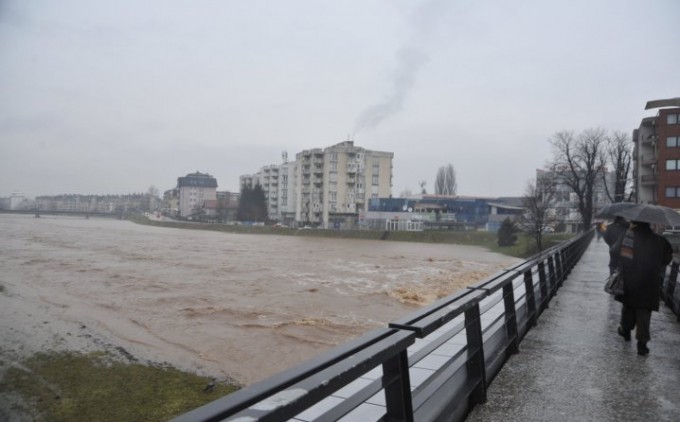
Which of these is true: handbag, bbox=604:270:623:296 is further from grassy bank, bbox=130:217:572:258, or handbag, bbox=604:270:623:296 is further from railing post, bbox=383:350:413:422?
grassy bank, bbox=130:217:572:258

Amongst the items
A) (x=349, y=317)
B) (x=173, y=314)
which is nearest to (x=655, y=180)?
(x=349, y=317)

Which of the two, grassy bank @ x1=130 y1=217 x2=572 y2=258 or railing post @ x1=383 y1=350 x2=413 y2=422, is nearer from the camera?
railing post @ x1=383 y1=350 x2=413 y2=422

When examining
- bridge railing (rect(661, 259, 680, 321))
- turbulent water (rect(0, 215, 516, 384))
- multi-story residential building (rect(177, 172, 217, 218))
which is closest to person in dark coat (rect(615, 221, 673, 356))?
bridge railing (rect(661, 259, 680, 321))

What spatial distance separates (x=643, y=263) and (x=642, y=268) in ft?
0.18

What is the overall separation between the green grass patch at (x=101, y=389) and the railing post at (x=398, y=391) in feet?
27.4

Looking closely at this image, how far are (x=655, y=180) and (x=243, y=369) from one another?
1765 inches

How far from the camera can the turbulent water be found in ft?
43.5

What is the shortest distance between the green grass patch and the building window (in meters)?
40.8

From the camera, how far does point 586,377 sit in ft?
14.2

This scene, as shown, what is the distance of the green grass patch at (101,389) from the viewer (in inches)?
378

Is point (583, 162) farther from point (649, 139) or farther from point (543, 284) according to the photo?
point (543, 284)

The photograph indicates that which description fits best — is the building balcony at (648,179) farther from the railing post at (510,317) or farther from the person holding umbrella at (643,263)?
the railing post at (510,317)

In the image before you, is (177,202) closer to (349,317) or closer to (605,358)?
(349,317)

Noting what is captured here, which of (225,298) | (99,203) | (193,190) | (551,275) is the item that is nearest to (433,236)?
(225,298)
